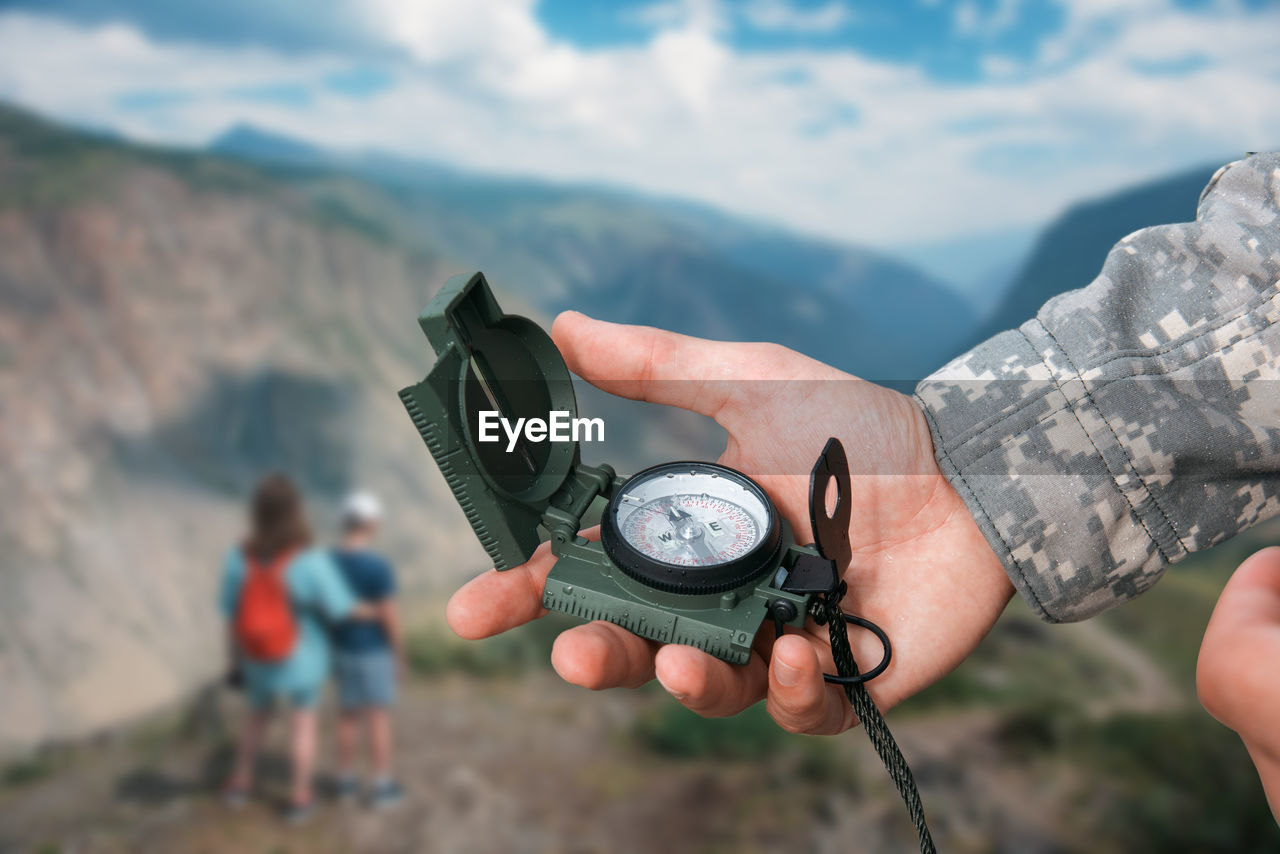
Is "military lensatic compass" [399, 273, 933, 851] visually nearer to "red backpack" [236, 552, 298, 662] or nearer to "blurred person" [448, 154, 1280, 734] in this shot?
"blurred person" [448, 154, 1280, 734]

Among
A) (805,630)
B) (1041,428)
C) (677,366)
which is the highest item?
(677,366)

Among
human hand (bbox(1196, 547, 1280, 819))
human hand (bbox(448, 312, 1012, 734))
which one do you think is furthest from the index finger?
human hand (bbox(1196, 547, 1280, 819))

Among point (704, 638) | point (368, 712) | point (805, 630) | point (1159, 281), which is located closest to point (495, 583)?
point (704, 638)

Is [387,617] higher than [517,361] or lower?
lower

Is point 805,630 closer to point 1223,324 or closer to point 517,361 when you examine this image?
point 517,361

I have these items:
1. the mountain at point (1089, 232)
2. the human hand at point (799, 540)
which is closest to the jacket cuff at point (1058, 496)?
the human hand at point (799, 540)
